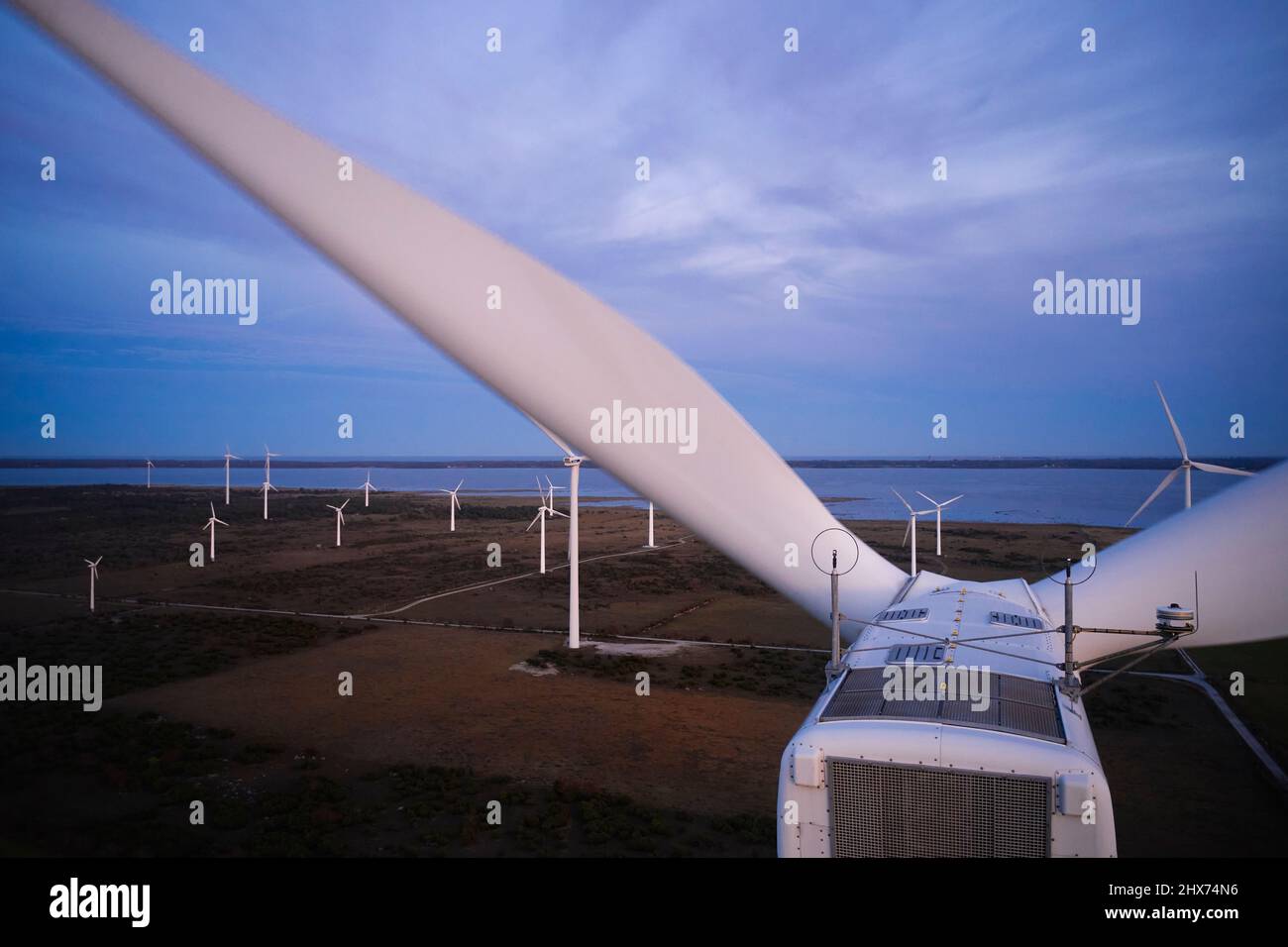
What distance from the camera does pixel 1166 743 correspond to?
17.5m

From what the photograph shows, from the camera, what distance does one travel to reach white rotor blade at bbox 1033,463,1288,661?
566cm

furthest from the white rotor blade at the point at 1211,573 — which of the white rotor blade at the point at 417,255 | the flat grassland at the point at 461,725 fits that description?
the flat grassland at the point at 461,725

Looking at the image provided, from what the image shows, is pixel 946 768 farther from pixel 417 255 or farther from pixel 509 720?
pixel 509 720

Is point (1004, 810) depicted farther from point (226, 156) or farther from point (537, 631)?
point (537, 631)

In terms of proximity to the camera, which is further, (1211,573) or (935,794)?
(1211,573)

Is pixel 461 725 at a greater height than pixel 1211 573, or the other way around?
pixel 1211 573

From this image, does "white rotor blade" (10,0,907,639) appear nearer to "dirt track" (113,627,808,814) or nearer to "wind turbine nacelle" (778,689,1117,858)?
"wind turbine nacelle" (778,689,1117,858)

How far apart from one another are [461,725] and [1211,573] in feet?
55.0

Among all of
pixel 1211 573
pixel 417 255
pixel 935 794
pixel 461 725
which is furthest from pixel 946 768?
pixel 461 725

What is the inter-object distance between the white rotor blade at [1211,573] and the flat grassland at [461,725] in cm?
799

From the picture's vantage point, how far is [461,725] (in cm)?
1902

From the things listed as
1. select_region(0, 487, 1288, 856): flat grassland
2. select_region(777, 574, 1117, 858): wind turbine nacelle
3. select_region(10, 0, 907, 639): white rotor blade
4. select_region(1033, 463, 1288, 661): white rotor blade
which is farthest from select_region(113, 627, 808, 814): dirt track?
select_region(10, 0, 907, 639): white rotor blade

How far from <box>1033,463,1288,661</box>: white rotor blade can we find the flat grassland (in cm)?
799
